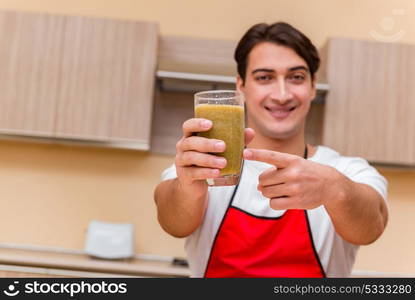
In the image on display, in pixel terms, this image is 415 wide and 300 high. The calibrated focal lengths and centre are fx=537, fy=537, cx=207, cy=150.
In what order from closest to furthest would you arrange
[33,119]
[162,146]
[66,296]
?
[66,296] → [33,119] → [162,146]

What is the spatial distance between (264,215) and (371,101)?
82.2 inches

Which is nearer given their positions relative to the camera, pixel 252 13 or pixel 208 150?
pixel 208 150

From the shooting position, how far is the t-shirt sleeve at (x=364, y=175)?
5.08ft

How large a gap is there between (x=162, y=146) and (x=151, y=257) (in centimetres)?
74

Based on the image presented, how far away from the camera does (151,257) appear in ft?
11.6

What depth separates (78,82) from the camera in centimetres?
337

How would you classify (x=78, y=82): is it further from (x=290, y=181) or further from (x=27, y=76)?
(x=290, y=181)

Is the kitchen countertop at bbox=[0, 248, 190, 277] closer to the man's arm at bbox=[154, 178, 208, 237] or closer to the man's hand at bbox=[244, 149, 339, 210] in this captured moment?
the man's arm at bbox=[154, 178, 208, 237]

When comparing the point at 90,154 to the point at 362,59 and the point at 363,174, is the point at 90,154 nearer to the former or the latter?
the point at 362,59

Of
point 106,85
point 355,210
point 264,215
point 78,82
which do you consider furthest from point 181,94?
point 355,210

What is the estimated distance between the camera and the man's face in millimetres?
1708

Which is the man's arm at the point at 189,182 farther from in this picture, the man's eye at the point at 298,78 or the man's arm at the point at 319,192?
the man's eye at the point at 298,78

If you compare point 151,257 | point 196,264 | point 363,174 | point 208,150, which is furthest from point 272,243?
point 151,257

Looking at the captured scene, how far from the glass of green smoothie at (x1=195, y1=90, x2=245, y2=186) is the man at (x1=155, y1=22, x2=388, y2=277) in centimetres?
3
